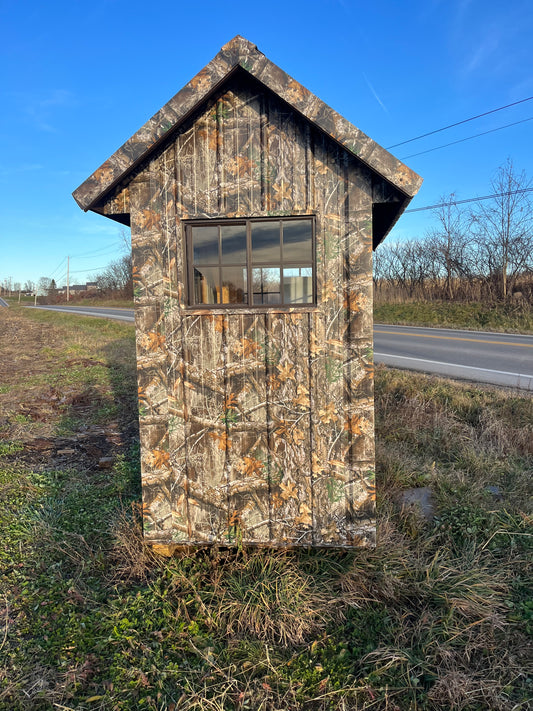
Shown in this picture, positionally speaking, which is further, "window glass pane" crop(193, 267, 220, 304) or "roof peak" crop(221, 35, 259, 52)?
"window glass pane" crop(193, 267, 220, 304)

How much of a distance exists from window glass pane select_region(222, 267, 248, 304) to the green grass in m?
16.7

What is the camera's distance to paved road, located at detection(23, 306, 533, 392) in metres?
9.38

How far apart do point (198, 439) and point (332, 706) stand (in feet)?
6.71

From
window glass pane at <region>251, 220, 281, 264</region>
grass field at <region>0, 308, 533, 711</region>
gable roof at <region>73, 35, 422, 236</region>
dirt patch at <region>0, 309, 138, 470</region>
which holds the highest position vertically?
gable roof at <region>73, 35, 422, 236</region>

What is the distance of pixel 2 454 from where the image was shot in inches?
243

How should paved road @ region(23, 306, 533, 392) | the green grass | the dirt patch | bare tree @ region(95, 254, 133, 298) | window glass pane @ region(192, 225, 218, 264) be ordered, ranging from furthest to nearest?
bare tree @ region(95, 254, 133, 298) < the green grass < paved road @ region(23, 306, 533, 392) < the dirt patch < window glass pane @ region(192, 225, 218, 264)

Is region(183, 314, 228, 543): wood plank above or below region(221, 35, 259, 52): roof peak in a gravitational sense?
below

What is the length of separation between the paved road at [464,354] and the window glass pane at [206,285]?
602cm

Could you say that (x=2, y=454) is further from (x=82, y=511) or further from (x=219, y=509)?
(x=219, y=509)

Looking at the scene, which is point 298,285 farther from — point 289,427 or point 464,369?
point 464,369

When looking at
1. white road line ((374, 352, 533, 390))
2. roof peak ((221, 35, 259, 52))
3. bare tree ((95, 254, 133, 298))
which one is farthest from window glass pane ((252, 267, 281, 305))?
bare tree ((95, 254, 133, 298))

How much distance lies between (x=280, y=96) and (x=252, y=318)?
1743mm

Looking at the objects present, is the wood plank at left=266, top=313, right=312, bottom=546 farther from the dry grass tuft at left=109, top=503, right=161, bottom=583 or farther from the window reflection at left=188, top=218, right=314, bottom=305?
the dry grass tuft at left=109, top=503, right=161, bottom=583

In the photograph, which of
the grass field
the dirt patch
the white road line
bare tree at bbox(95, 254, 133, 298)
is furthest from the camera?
bare tree at bbox(95, 254, 133, 298)
